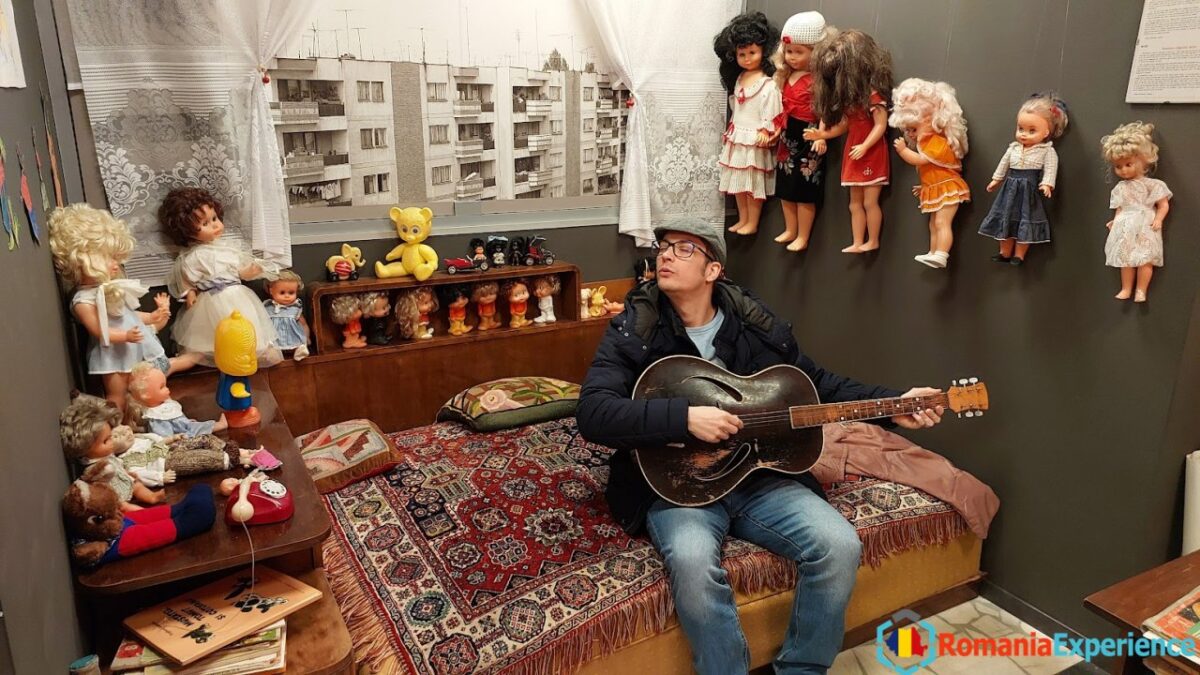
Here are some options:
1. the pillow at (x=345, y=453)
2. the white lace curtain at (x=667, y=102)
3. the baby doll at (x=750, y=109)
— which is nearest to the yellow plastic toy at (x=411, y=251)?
the pillow at (x=345, y=453)

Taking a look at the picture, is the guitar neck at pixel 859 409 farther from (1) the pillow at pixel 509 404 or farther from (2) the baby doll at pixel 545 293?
(2) the baby doll at pixel 545 293

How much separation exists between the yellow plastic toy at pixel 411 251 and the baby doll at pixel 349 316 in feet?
0.45

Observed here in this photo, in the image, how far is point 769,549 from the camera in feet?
6.17

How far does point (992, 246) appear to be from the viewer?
227 centimetres

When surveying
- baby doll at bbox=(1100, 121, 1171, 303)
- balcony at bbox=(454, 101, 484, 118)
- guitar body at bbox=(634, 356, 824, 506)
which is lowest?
guitar body at bbox=(634, 356, 824, 506)

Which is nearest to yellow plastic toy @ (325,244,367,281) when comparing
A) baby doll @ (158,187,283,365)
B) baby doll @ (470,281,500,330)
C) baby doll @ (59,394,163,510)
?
baby doll @ (158,187,283,365)

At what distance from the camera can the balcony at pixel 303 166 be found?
255 cm

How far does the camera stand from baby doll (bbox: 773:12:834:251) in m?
2.66

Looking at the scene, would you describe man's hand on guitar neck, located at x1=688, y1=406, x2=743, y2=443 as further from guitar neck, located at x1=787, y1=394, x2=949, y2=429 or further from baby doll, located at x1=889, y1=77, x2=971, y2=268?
baby doll, located at x1=889, y1=77, x2=971, y2=268

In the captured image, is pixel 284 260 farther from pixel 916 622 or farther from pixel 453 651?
pixel 916 622

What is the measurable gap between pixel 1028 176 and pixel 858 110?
0.65 m

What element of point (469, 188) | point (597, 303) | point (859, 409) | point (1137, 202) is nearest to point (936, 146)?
point (1137, 202)

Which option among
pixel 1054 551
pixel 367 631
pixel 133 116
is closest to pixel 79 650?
pixel 367 631

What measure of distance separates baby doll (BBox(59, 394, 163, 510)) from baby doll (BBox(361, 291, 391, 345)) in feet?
3.99
